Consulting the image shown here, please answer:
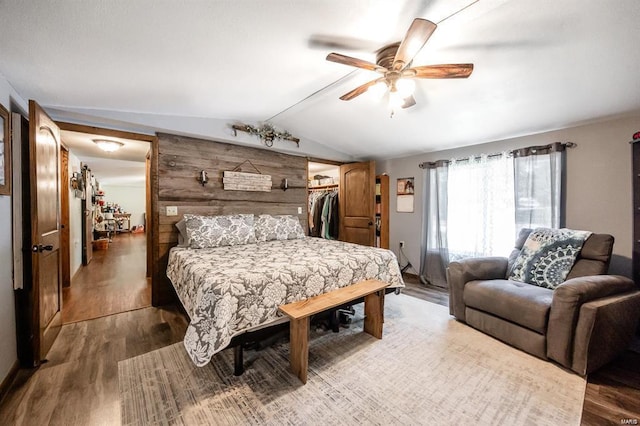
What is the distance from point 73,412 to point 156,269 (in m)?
1.78

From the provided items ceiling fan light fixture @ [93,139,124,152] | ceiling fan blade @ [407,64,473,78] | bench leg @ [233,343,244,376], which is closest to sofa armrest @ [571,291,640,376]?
ceiling fan blade @ [407,64,473,78]

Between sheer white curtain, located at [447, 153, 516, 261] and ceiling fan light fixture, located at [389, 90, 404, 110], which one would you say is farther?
sheer white curtain, located at [447, 153, 516, 261]

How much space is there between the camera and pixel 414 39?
1407 mm

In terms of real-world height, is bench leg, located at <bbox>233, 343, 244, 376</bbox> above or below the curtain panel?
below

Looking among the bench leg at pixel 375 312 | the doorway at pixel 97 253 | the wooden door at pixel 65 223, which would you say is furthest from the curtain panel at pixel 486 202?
the wooden door at pixel 65 223

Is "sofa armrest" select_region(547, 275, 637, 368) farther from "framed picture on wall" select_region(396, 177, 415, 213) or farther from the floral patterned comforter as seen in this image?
"framed picture on wall" select_region(396, 177, 415, 213)

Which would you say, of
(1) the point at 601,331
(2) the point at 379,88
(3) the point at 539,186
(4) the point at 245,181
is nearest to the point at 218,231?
(4) the point at 245,181

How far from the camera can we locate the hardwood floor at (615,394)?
1.46 meters

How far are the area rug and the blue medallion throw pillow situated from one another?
76 centimetres

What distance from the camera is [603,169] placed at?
2.65 m

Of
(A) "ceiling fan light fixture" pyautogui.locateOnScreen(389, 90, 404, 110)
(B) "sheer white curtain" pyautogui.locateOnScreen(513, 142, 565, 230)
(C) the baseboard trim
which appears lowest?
(C) the baseboard trim

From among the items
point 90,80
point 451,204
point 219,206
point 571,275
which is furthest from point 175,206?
point 571,275

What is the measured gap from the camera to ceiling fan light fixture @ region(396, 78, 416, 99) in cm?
→ 184

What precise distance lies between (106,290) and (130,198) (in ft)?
31.3
